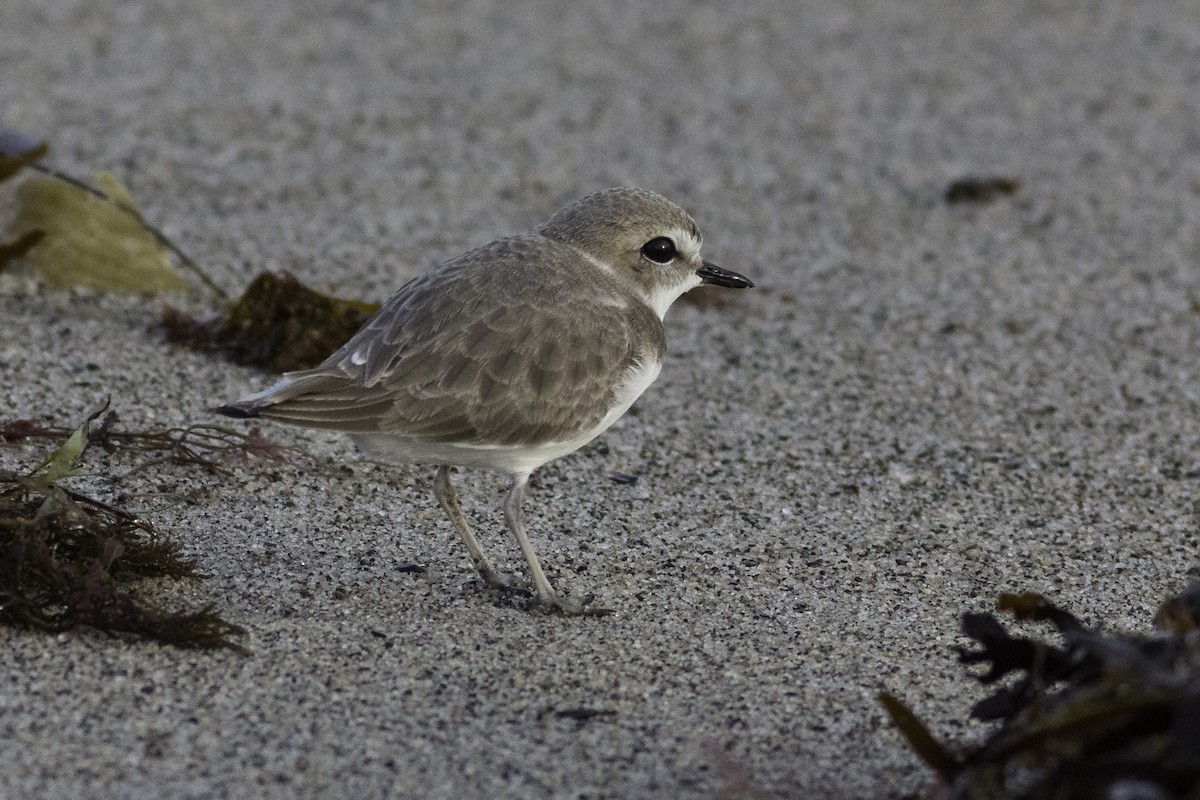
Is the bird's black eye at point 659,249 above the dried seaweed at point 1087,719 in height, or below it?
above

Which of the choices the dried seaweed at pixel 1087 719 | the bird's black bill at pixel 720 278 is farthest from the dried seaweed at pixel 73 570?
the bird's black bill at pixel 720 278

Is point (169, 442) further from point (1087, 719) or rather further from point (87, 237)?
Answer: point (1087, 719)

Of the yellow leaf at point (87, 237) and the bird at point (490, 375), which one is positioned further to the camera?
the yellow leaf at point (87, 237)

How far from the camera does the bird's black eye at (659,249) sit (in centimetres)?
484

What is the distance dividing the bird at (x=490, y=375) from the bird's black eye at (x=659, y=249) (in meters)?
0.25

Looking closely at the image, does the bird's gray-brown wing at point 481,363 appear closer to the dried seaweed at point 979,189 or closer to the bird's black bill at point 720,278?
the bird's black bill at point 720,278

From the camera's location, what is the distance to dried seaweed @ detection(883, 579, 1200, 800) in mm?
2737

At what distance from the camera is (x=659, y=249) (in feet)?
16.0

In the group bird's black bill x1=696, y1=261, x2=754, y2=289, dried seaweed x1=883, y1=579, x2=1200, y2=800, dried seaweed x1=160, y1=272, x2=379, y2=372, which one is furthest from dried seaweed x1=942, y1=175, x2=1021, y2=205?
dried seaweed x1=883, y1=579, x2=1200, y2=800

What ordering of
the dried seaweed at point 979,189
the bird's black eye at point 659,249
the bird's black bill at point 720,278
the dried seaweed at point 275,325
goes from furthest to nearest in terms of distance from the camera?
the dried seaweed at point 979,189, the dried seaweed at point 275,325, the bird's black bill at point 720,278, the bird's black eye at point 659,249

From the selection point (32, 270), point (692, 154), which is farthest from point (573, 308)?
point (692, 154)

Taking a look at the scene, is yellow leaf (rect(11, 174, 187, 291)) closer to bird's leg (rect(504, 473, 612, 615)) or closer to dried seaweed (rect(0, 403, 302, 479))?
dried seaweed (rect(0, 403, 302, 479))

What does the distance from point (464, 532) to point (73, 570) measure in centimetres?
122

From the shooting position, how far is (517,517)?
172 inches
